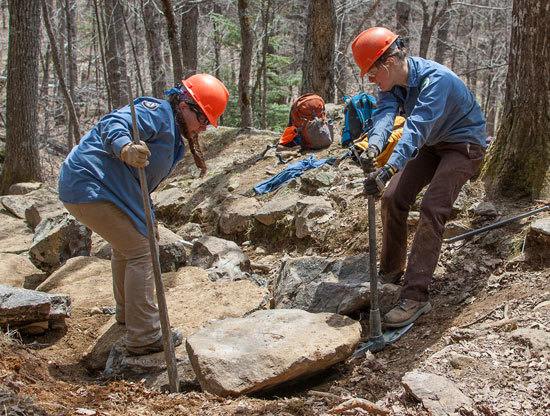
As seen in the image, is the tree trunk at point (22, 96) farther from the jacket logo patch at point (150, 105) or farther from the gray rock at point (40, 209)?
the jacket logo patch at point (150, 105)

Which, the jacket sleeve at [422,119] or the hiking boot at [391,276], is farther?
the hiking boot at [391,276]

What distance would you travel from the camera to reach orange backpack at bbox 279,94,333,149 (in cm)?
739

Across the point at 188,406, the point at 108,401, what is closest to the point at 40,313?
the point at 108,401

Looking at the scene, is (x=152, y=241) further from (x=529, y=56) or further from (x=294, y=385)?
(x=529, y=56)

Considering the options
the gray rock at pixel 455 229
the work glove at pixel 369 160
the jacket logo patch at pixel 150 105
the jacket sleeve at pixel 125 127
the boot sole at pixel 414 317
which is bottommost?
the boot sole at pixel 414 317

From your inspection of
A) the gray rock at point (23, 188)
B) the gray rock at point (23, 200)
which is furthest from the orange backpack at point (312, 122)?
the gray rock at point (23, 188)

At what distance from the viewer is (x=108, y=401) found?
2.81 m

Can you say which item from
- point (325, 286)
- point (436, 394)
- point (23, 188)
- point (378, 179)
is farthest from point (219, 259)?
point (23, 188)

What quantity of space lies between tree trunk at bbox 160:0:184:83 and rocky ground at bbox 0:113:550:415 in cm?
525

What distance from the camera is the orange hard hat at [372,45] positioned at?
3358 mm

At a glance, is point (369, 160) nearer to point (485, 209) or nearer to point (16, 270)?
point (485, 209)

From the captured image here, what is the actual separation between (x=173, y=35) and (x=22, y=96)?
3.41m

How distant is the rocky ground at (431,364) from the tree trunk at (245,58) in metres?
4.78

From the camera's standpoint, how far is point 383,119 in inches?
141
